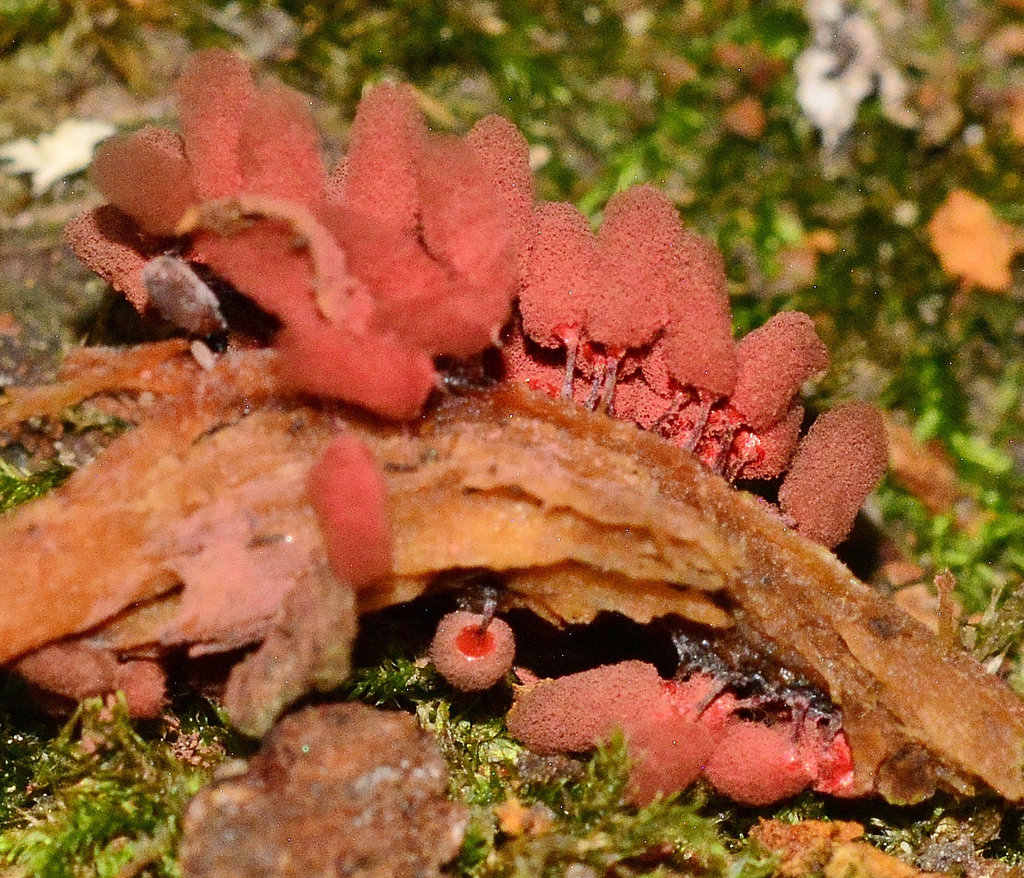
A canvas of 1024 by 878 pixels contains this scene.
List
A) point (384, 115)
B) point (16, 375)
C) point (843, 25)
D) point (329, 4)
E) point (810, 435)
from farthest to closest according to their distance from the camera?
point (843, 25)
point (329, 4)
point (16, 375)
point (810, 435)
point (384, 115)

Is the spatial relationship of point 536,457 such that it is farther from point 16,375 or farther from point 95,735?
point 16,375

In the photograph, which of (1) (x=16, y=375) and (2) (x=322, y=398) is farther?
(1) (x=16, y=375)

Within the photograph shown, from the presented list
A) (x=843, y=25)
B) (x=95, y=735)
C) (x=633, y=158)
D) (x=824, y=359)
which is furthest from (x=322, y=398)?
(x=843, y=25)

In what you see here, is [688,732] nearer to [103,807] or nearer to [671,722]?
[671,722]

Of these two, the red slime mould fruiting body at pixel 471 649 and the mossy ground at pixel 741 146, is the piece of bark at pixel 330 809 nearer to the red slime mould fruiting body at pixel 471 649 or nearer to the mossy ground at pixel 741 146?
the red slime mould fruiting body at pixel 471 649

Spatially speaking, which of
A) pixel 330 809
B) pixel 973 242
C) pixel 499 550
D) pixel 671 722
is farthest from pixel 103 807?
pixel 973 242

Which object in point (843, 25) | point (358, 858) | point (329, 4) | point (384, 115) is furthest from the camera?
point (843, 25)

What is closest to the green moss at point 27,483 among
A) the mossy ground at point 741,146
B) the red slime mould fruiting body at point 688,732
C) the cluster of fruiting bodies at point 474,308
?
the mossy ground at point 741,146
